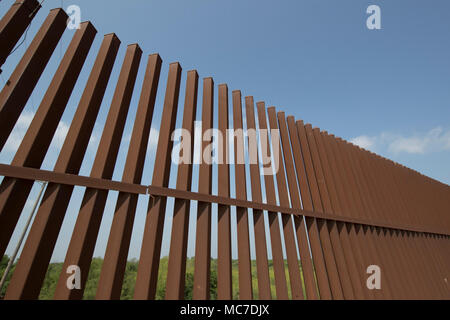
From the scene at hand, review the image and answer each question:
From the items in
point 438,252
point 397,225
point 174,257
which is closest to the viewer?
point 174,257

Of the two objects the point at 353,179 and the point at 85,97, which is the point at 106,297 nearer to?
the point at 85,97

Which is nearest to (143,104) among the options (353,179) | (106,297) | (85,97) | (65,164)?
(85,97)

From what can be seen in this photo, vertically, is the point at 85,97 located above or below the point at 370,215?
below

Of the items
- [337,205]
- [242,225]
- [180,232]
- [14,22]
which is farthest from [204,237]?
[337,205]

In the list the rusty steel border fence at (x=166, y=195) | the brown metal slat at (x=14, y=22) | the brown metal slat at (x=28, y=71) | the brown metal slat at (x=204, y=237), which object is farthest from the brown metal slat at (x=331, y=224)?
the brown metal slat at (x=14, y=22)

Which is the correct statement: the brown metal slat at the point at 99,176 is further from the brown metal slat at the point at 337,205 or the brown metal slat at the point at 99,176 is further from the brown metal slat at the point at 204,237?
the brown metal slat at the point at 337,205

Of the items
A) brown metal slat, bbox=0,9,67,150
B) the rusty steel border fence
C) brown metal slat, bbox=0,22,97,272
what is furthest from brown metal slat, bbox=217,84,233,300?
brown metal slat, bbox=0,9,67,150

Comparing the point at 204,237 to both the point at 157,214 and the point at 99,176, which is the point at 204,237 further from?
the point at 99,176

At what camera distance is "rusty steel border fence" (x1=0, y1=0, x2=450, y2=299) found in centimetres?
135

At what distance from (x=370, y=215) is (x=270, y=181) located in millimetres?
2327

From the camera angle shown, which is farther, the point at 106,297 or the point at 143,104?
the point at 143,104

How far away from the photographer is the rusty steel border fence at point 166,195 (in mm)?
1354
